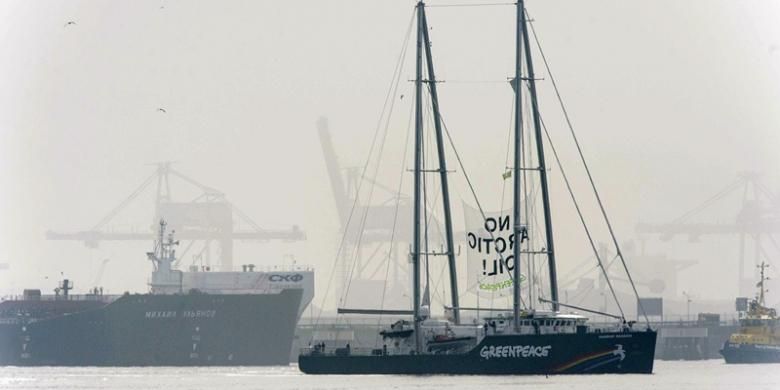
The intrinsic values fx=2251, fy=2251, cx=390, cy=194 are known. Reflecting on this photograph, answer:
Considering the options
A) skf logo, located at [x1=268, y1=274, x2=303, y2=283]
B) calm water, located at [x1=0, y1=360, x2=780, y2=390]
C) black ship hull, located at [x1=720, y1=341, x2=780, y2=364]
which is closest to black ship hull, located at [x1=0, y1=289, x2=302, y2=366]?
skf logo, located at [x1=268, y1=274, x2=303, y2=283]

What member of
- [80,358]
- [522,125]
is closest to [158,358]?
[80,358]

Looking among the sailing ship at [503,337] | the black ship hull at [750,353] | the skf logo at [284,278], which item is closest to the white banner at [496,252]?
the sailing ship at [503,337]

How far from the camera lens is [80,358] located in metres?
150

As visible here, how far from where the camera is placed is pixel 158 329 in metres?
149

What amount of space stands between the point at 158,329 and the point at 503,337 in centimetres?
5400

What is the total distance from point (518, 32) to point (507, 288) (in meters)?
14.4

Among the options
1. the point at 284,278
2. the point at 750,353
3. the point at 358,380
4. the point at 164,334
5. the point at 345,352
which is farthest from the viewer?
the point at 284,278

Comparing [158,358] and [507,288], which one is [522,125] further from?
[158,358]

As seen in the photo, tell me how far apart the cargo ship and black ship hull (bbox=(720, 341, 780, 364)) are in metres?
29.3

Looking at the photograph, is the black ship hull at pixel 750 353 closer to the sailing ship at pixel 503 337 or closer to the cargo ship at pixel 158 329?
the cargo ship at pixel 158 329

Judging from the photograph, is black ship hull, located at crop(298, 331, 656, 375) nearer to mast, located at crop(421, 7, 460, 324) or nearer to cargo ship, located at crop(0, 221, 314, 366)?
mast, located at crop(421, 7, 460, 324)

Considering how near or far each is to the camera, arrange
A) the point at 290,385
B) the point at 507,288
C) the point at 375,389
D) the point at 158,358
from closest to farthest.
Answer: the point at 375,389 < the point at 290,385 < the point at 507,288 < the point at 158,358

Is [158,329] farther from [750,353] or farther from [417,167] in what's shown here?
[417,167]

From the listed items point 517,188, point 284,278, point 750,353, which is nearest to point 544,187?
point 517,188
